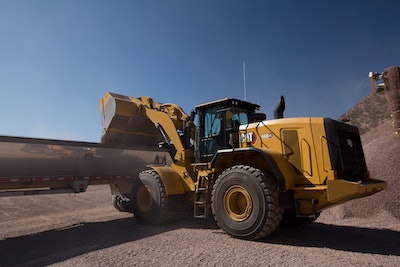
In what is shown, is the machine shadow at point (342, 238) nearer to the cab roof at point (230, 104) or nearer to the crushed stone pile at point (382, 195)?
the crushed stone pile at point (382, 195)

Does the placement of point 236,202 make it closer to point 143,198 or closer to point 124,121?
point 143,198

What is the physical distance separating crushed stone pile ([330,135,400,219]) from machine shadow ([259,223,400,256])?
1.61 m

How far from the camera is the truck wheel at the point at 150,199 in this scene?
7407 mm

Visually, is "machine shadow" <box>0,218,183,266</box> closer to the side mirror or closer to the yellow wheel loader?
the yellow wheel loader

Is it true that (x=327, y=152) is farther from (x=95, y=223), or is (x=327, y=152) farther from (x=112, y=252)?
(x=95, y=223)

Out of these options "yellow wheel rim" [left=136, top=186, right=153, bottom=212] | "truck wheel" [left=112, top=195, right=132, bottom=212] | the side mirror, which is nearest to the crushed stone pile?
the side mirror

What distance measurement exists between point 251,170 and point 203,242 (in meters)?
1.59

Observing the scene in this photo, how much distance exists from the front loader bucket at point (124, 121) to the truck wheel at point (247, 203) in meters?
4.45

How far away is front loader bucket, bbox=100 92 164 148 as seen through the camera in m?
9.15

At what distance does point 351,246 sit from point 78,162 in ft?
22.3

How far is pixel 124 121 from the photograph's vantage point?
9539 mm

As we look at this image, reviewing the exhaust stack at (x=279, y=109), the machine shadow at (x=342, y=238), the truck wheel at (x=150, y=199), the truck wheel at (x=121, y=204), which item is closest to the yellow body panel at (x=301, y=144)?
the exhaust stack at (x=279, y=109)

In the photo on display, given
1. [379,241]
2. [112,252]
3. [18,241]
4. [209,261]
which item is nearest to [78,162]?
[18,241]

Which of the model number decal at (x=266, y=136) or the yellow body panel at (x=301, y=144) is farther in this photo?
the model number decal at (x=266, y=136)
